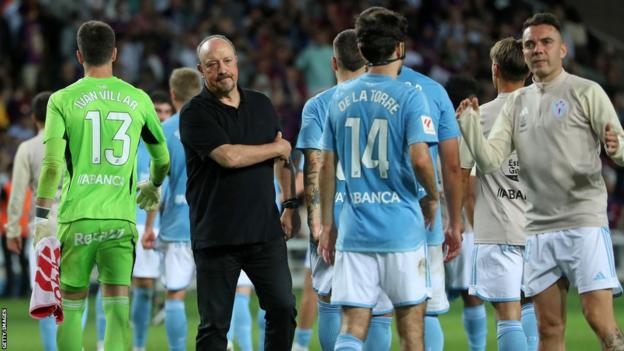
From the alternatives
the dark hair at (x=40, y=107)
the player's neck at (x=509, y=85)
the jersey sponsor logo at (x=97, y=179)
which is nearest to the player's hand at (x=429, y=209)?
the player's neck at (x=509, y=85)

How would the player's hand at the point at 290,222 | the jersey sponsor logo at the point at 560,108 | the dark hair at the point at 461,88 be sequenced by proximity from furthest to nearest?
the dark hair at the point at 461,88, the player's hand at the point at 290,222, the jersey sponsor logo at the point at 560,108

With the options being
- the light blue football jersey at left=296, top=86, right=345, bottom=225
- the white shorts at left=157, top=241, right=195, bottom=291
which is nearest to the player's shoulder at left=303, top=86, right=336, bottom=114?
the light blue football jersey at left=296, top=86, right=345, bottom=225

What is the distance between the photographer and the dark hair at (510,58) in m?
8.66

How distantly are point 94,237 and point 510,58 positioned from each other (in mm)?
3013

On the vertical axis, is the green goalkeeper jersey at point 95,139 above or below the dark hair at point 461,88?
below

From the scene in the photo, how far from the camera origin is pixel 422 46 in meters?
22.8

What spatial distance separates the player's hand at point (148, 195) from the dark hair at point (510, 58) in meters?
2.48

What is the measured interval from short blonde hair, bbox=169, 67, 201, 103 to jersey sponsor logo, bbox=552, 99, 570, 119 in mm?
3716

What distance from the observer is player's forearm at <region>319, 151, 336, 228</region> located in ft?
23.6

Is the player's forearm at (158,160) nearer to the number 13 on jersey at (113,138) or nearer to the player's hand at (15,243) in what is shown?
the number 13 on jersey at (113,138)

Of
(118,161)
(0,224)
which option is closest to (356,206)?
(118,161)

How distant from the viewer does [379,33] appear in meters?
7.00

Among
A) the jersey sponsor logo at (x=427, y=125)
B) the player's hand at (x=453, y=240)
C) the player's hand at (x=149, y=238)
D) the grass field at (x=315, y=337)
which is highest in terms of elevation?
the jersey sponsor logo at (x=427, y=125)

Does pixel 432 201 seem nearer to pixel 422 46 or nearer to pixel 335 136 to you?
pixel 335 136
